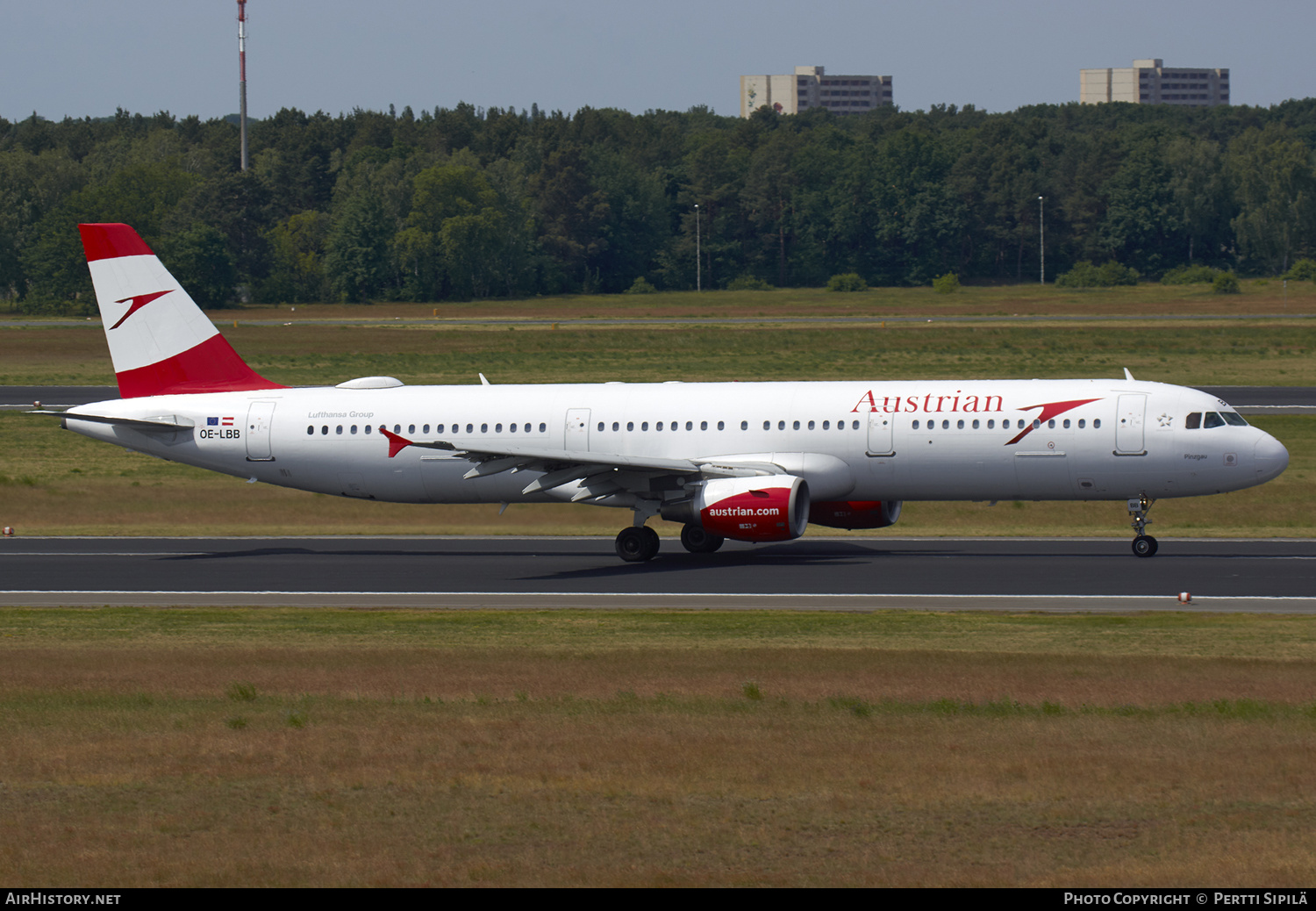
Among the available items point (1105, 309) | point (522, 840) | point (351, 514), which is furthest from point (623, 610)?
point (1105, 309)

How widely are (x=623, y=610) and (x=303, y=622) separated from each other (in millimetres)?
5890

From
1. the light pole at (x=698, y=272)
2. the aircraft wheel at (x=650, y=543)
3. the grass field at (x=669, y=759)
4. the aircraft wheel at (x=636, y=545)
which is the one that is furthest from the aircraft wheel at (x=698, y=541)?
the light pole at (x=698, y=272)

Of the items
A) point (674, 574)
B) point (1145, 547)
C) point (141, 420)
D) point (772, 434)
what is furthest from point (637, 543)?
point (141, 420)

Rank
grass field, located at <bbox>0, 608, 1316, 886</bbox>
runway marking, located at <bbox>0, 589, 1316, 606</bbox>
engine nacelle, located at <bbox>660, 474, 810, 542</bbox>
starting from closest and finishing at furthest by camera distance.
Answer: grass field, located at <bbox>0, 608, 1316, 886</bbox>
runway marking, located at <bbox>0, 589, 1316, 606</bbox>
engine nacelle, located at <bbox>660, 474, 810, 542</bbox>

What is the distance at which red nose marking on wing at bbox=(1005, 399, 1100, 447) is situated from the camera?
36.2 meters

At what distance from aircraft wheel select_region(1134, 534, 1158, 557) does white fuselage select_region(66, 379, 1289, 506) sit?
1.13 metres

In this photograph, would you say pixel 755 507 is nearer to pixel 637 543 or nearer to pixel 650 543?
pixel 650 543

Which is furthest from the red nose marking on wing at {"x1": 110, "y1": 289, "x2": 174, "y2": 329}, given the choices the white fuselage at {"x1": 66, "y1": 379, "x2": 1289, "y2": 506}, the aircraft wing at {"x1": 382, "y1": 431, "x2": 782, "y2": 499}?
the aircraft wing at {"x1": 382, "y1": 431, "x2": 782, "y2": 499}

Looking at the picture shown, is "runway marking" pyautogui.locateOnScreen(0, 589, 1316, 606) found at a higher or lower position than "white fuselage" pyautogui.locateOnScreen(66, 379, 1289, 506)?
lower

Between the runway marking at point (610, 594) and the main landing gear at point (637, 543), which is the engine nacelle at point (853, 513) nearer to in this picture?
the main landing gear at point (637, 543)

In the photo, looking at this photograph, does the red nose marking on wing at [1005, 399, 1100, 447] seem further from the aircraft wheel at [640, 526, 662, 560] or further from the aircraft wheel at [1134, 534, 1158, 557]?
the aircraft wheel at [640, 526, 662, 560]

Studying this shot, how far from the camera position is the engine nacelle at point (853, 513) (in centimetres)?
3872

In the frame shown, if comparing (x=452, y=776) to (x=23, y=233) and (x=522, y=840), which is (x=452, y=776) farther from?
(x=23, y=233)

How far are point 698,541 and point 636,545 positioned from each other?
217 centimetres
